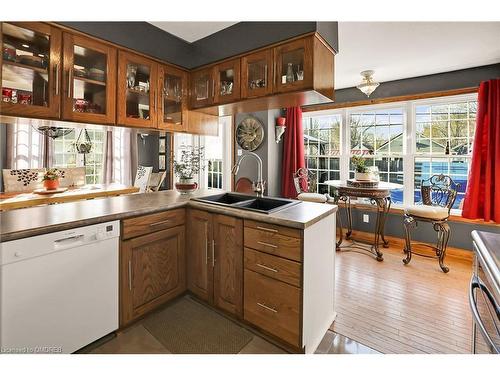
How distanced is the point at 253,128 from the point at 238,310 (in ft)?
11.5

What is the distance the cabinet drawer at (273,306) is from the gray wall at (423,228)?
3.09 metres

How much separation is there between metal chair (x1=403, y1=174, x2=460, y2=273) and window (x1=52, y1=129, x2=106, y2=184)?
5.12 metres

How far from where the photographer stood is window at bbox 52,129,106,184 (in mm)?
4852

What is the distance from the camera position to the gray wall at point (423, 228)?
11.5ft

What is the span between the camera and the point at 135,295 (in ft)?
6.38

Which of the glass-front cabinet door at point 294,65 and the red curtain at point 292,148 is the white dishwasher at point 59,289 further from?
the red curtain at point 292,148

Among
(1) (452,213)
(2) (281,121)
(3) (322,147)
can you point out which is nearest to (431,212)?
(1) (452,213)

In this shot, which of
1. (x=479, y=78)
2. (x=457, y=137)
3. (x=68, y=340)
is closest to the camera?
(x=68, y=340)

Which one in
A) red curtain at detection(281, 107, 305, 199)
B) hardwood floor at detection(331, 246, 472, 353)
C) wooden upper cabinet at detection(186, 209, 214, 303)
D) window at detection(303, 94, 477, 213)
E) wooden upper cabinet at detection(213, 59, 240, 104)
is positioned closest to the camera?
hardwood floor at detection(331, 246, 472, 353)

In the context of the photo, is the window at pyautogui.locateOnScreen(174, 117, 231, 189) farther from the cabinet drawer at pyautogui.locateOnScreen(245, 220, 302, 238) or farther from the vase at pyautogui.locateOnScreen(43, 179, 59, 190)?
the cabinet drawer at pyautogui.locateOnScreen(245, 220, 302, 238)

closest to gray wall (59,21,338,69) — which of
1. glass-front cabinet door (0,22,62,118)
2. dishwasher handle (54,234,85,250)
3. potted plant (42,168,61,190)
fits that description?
glass-front cabinet door (0,22,62,118)

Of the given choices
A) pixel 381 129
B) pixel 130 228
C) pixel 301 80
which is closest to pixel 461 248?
pixel 381 129
